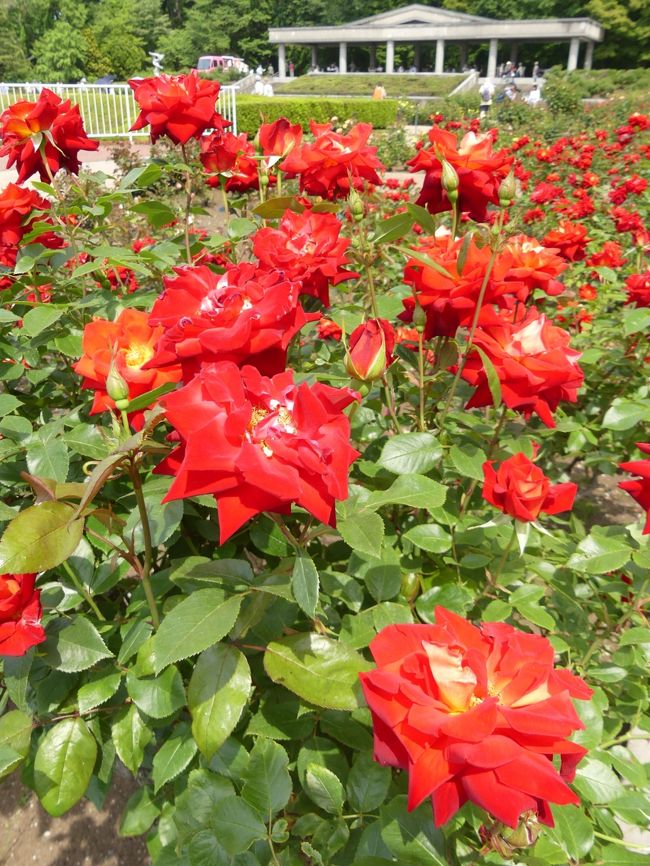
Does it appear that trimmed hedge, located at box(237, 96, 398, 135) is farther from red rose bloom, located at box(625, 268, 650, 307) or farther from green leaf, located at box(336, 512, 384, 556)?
green leaf, located at box(336, 512, 384, 556)

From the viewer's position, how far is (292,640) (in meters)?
0.69

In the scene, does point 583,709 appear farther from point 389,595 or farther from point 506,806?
point 506,806

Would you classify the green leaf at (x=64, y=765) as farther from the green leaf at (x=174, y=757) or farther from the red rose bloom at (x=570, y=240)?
the red rose bloom at (x=570, y=240)

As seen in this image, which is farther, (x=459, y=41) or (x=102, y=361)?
(x=459, y=41)

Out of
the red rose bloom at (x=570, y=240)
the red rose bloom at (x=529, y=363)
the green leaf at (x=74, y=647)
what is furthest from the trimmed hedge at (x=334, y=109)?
the green leaf at (x=74, y=647)

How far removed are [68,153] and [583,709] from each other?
1259 mm

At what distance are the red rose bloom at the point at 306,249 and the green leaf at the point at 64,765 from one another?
599 mm

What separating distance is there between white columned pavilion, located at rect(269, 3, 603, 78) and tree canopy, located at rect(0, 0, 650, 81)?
1119mm

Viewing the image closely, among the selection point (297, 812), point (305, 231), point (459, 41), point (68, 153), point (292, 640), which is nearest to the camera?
point (292, 640)

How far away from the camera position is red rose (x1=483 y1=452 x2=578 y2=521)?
0.80 m

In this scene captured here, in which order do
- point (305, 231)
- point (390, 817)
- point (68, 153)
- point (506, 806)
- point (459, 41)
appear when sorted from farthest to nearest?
point (459, 41)
point (68, 153)
point (305, 231)
point (390, 817)
point (506, 806)

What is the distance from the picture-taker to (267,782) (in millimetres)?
649

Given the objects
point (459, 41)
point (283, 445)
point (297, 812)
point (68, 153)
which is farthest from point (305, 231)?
point (459, 41)

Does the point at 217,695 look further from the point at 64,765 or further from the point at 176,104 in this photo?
the point at 176,104
